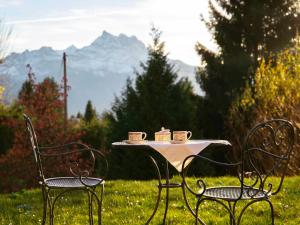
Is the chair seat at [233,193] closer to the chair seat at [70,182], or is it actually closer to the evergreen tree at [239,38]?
the chair seat at [70,182]

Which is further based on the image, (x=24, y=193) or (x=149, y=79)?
(x=149, y=79)

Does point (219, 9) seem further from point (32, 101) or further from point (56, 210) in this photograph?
point (56, 210)

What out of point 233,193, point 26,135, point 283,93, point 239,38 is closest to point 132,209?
point 233,193

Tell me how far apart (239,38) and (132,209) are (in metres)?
12.2

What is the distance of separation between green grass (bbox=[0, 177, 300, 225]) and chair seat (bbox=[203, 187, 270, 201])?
1.37m

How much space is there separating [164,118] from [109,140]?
1.59m

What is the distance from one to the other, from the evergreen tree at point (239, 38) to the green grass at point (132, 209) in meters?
8.70

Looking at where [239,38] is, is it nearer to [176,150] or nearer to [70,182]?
[176,150]

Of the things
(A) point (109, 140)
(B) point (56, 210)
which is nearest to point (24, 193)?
(B) point (56, 210)

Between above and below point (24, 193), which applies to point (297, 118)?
above

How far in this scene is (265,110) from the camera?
36.3 ft

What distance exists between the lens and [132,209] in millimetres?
6176

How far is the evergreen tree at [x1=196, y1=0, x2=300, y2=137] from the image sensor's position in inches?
635

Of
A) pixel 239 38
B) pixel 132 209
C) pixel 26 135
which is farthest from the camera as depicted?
pixel 239 38
